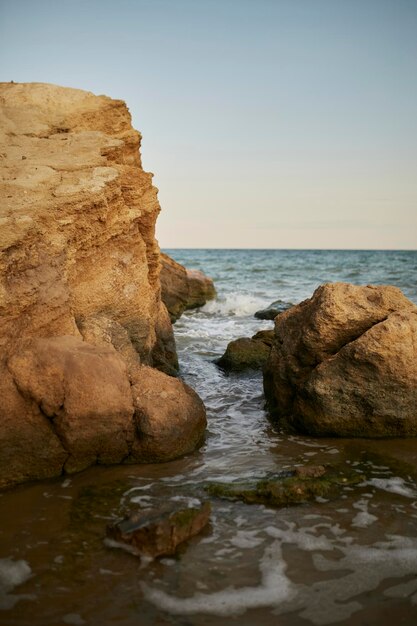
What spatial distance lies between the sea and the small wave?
10367mm

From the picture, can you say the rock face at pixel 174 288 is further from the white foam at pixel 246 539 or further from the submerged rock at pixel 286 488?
the white foam at pixel 246 539

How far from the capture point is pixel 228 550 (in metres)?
3.40

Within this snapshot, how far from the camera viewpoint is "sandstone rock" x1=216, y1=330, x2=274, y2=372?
320 inches

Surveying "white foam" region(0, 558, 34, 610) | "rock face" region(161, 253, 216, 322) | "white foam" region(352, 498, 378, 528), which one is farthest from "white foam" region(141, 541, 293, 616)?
"rock face" region(161, 253, 216, 322)

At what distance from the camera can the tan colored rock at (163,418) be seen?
15.3 feet

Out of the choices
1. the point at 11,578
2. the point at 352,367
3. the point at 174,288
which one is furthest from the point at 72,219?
the point at 174,288

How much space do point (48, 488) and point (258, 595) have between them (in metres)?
1.92

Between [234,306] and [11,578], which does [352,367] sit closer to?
[11,578]

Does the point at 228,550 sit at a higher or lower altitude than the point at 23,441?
lower

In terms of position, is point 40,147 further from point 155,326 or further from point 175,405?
point 175,405

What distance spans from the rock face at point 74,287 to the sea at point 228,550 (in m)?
0.33

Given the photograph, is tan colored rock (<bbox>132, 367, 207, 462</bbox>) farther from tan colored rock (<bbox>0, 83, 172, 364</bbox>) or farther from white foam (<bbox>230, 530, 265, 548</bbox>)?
white foam (<bbox>230, 530, 265, 548</bbox>)

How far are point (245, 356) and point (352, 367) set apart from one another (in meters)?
2.94

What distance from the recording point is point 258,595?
2.99m
